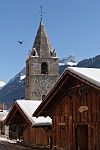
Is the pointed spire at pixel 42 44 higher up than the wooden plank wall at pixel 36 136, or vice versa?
the pointed spire at pixel 42 44

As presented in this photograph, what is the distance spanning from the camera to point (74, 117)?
11.1m

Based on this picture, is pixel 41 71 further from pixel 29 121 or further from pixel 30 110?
pixel 29 121

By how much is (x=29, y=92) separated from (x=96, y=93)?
33431 millimetres

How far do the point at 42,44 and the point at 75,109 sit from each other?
112 ft

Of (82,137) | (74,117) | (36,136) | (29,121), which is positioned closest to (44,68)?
(36,136)

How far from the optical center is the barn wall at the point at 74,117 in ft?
32.0

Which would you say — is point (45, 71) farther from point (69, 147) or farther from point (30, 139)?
point (69, 147)

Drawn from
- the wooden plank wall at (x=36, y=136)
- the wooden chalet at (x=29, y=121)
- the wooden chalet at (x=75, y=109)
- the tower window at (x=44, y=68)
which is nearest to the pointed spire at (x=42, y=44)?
the tower window at (x=44, y=68)

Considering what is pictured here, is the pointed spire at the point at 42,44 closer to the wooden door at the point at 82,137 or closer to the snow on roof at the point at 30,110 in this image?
the snow on roof at the point at 30,110

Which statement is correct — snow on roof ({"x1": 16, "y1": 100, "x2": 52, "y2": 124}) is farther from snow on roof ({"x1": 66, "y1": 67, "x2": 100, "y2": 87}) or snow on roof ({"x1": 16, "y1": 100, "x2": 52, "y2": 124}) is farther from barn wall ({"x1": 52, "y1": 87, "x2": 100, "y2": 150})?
snow on roof ({"x1": 66, "y1": 67, "x2": 100, "y2": 87})

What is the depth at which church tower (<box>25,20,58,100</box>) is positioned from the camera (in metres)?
42.5

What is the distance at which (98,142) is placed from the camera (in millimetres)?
9500

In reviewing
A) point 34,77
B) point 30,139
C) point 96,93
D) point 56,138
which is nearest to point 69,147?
point 56,138

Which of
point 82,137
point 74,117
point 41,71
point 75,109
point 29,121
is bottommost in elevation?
point 82,137
